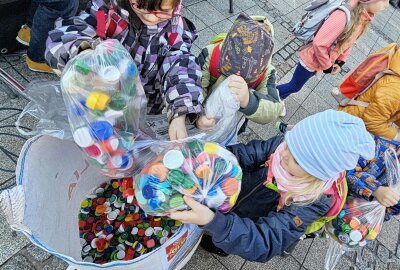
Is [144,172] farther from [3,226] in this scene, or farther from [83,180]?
[3,226]

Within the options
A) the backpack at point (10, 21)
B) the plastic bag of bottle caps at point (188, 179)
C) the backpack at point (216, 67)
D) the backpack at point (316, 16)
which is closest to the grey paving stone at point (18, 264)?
the plastic bag of bottle caps at point (188, 179)

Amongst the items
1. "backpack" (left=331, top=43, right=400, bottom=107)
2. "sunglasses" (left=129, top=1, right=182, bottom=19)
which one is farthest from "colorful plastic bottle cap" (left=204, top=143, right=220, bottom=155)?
"backpack" (left=331, top=43, right=400, bottom=107)

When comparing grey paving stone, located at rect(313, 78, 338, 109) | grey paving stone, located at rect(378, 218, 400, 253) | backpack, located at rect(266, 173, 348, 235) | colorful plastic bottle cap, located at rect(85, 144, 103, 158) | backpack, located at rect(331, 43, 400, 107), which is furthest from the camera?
grey paving stone, located at rect(313, 78, 338, 109)

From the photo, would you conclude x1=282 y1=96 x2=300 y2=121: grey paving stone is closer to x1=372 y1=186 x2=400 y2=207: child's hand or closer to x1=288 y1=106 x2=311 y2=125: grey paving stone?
x1=288 y1=106 x2=311 y2=125: grey paving stone

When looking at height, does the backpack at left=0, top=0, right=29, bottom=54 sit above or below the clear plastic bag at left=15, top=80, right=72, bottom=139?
below

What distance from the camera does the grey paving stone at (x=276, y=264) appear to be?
7.41 feet

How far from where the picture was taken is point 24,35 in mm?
2520

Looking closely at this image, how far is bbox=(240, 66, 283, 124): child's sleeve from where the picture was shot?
5.96 ft

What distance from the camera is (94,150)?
141 cm

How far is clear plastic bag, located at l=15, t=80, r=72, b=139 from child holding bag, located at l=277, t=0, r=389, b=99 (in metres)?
2.10

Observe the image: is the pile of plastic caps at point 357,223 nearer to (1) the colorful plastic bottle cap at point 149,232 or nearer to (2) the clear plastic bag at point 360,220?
(2) the clear plastic bag at point 360,220

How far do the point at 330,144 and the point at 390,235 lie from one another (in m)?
2.22

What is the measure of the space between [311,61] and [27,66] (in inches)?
90.3

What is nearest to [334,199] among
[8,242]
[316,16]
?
[8,242]
